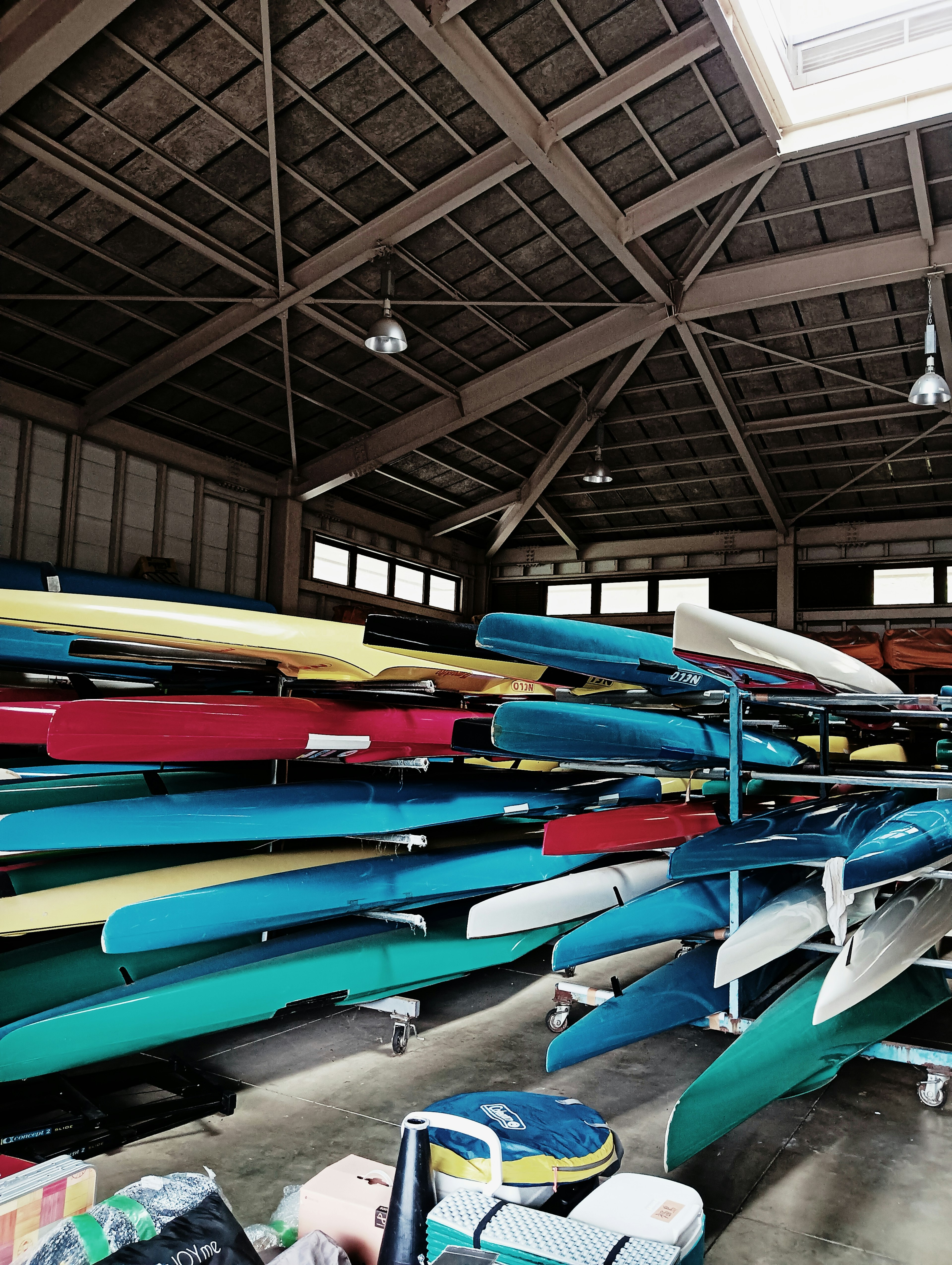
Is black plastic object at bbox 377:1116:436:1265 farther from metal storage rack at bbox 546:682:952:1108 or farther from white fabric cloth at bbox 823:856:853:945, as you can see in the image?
metal storage rack at bbox 546:682:952:1108

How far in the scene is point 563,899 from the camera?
139 inches

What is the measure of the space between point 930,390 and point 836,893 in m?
6.95

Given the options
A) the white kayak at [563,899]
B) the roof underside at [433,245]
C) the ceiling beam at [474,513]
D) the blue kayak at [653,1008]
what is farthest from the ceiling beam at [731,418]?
the blue kayak at [653,1008]

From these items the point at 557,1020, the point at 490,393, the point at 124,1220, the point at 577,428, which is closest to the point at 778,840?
the point at 557,1020

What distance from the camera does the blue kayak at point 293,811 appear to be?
282 cm

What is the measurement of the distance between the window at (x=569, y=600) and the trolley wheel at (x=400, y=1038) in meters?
11.8

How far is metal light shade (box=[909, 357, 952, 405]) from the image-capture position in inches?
311

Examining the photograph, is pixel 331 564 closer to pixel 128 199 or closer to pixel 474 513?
pixel 474 513

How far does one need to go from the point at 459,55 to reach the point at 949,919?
20.2 ft

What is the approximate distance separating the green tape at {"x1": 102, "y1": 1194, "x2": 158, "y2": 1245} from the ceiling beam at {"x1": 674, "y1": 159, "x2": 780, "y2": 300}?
8290 millimetres

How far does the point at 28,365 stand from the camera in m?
8.62

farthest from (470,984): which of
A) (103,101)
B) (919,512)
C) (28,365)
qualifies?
(919,512)

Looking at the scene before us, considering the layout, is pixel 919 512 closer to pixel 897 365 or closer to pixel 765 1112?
pixel 897 365

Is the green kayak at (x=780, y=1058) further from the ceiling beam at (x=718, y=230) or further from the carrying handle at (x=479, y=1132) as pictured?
the ceiling beam at (x=718, y=230)
